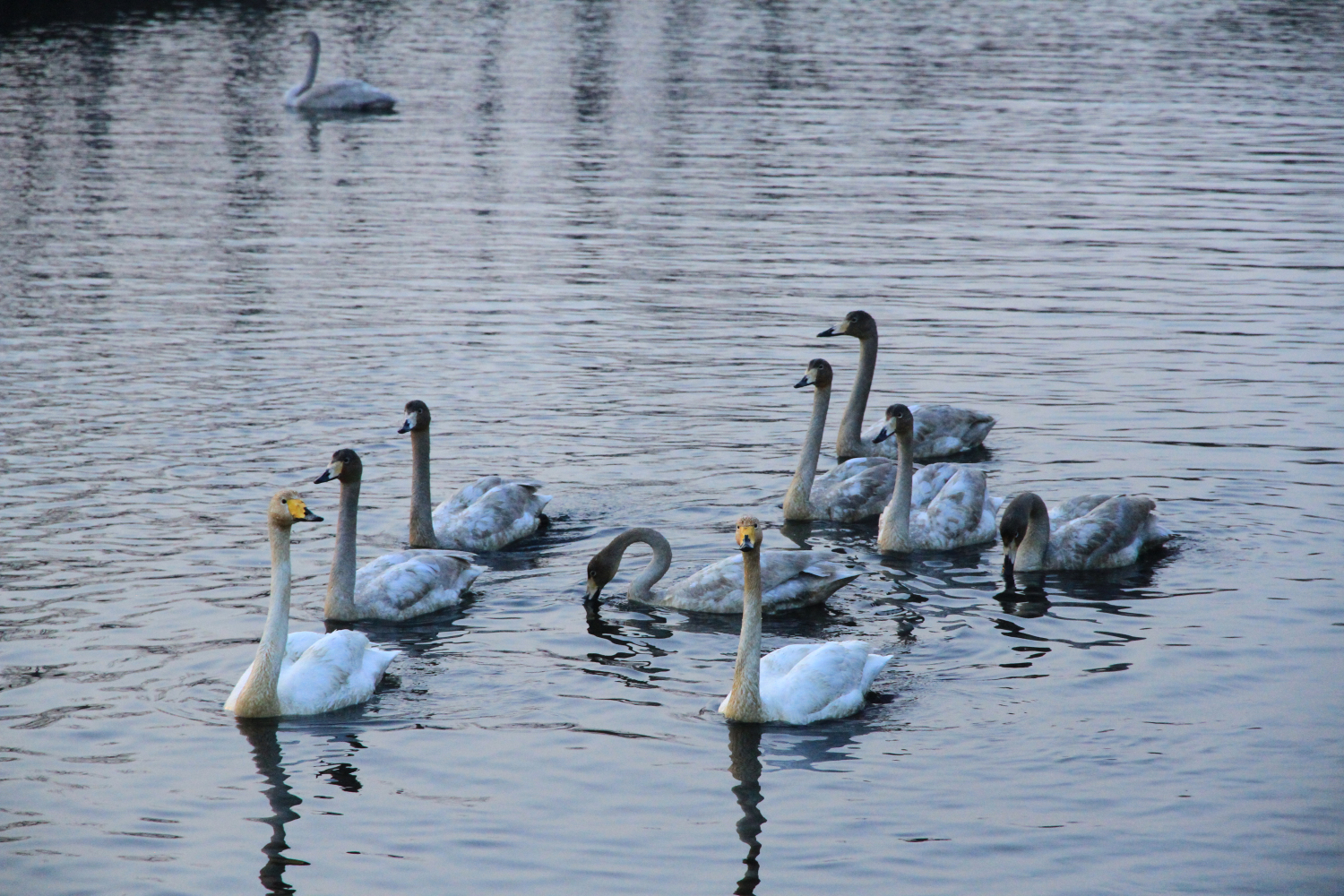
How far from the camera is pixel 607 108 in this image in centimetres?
4475

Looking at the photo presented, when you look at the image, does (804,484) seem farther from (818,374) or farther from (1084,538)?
(1084,538)

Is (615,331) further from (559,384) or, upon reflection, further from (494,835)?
(494,835)

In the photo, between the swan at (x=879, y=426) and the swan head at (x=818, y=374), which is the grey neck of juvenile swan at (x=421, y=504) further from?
the swan at (x=879, y=426)

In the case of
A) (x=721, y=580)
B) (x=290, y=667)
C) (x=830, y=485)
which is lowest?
(x=290, y=667)

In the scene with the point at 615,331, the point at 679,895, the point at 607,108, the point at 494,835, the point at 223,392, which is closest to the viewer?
the point at 679,895

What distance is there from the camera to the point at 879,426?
18812mm

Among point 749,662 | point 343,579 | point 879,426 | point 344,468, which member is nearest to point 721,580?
point 749,662

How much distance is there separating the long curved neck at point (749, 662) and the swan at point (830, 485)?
479 centimetres

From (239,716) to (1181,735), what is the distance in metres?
6.63

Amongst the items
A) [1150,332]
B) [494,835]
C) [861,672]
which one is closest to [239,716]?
[494,835]

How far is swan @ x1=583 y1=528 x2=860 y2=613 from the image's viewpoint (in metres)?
13.9

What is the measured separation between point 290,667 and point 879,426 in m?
8.78

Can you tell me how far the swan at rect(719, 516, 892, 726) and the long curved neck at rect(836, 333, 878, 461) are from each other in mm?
6911

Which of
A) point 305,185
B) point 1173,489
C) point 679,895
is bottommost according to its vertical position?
point 679,895
